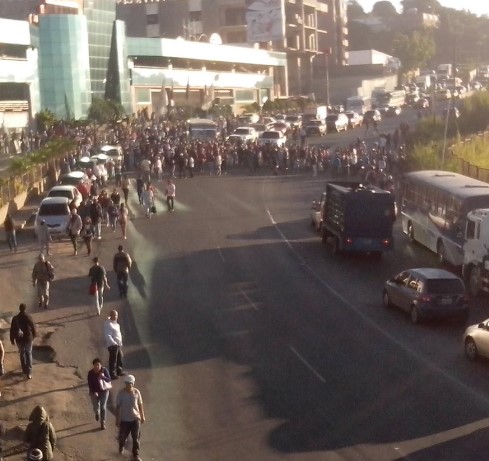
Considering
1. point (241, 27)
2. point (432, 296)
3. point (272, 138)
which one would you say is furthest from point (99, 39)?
point (432, 296)

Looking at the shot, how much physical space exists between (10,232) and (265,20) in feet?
297

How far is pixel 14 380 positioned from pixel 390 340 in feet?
24.8

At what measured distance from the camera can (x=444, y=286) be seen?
79.6ft

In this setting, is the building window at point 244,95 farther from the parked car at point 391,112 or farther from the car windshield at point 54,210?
the car windshield at point 54,210

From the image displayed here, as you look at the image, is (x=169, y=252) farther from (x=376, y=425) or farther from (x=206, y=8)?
(x=206, y=8)

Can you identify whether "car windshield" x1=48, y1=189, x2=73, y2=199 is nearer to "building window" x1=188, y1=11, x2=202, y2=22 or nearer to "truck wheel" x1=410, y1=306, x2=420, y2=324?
"truck wheel" x1=410, y1=306, x2=420, y2=324

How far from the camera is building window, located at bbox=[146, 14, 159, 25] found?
409 ft

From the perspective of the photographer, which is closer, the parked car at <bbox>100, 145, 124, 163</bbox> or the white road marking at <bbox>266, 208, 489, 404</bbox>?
the white road marking at <bbox>266, 208, 489, 404</bbox>

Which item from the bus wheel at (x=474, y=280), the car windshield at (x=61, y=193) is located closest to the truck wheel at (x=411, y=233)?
the bus wheel at (x=474, y=280)

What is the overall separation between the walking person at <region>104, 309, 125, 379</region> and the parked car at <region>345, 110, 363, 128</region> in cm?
6678

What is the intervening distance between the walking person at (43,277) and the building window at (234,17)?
10443 cm

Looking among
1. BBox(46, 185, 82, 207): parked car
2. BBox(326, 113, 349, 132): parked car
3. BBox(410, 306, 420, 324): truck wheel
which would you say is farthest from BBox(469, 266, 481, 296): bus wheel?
BBox(326, 113, 349, 132): parked car

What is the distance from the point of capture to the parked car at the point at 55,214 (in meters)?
35.8

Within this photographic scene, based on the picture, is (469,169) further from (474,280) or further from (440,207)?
(474,280)
